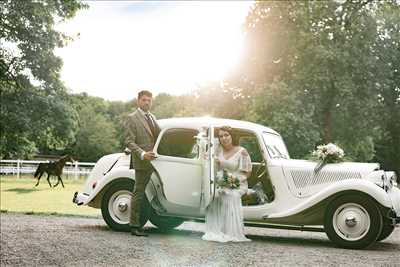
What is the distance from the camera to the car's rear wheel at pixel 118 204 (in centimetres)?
952

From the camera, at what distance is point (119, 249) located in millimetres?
7332

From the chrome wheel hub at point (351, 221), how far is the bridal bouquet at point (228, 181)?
1554mm

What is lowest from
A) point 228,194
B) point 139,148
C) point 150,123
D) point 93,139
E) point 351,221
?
point 351,221

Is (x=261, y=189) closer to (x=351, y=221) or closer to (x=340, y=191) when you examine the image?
(x=340, y=191)

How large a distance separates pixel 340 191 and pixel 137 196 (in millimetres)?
3072

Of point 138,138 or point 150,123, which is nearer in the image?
point 138,138

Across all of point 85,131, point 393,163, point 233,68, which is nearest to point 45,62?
point 233,68

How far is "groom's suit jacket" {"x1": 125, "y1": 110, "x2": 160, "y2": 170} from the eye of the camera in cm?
880

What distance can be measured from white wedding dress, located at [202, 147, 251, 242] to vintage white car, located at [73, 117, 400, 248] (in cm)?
22

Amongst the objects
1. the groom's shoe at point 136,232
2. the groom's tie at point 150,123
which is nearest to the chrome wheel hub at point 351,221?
the groom's shoe at point 136,232

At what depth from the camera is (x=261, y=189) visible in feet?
30.7

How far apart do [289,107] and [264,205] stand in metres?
19.4

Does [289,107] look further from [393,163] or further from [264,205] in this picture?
[264,205]

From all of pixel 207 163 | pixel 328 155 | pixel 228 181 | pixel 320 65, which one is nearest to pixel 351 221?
pixel 328 155
